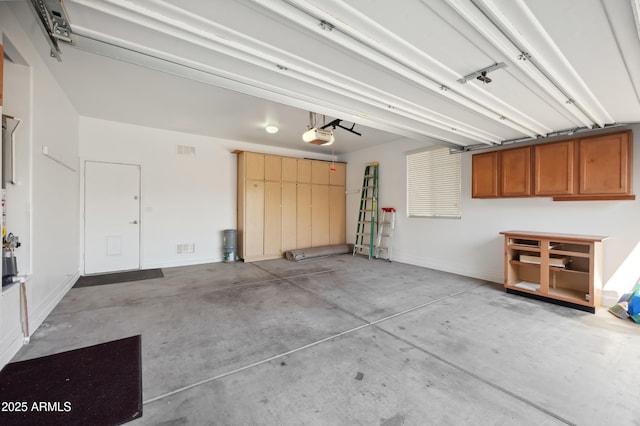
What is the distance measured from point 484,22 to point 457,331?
2748 mm

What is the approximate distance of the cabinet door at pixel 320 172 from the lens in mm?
7371

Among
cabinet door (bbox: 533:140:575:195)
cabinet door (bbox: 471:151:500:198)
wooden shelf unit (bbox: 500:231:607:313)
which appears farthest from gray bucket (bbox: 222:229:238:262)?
cabinet door (bbox: 533:140:575:195)

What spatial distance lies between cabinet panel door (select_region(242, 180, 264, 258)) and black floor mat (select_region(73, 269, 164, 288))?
1914 millimetres

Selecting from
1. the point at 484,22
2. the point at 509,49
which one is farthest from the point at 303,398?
the point at 509,49

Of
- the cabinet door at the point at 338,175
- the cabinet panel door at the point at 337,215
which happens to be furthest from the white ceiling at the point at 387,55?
the cabinet panel door at the point at 337,215

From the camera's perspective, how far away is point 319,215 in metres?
7.48

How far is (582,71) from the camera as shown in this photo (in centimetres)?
220

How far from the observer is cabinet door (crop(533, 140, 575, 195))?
3.73 m

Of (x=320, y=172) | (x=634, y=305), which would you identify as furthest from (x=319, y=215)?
(x=634, y=305)

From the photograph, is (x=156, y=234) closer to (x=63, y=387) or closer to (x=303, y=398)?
→ (x=63, y=387)

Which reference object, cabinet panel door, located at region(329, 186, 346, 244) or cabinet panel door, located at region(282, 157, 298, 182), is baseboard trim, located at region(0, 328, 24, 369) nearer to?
cabinet panel door, located at region(282, 157, 298, 182)

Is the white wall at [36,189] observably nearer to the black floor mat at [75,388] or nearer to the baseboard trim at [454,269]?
the black floor mat at [75,388]

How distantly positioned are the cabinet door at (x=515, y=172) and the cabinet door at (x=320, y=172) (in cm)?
428

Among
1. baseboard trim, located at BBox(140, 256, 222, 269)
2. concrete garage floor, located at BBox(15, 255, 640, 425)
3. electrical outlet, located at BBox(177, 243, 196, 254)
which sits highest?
electrical outlet, located at BBox(177, 243, 196, 254)
